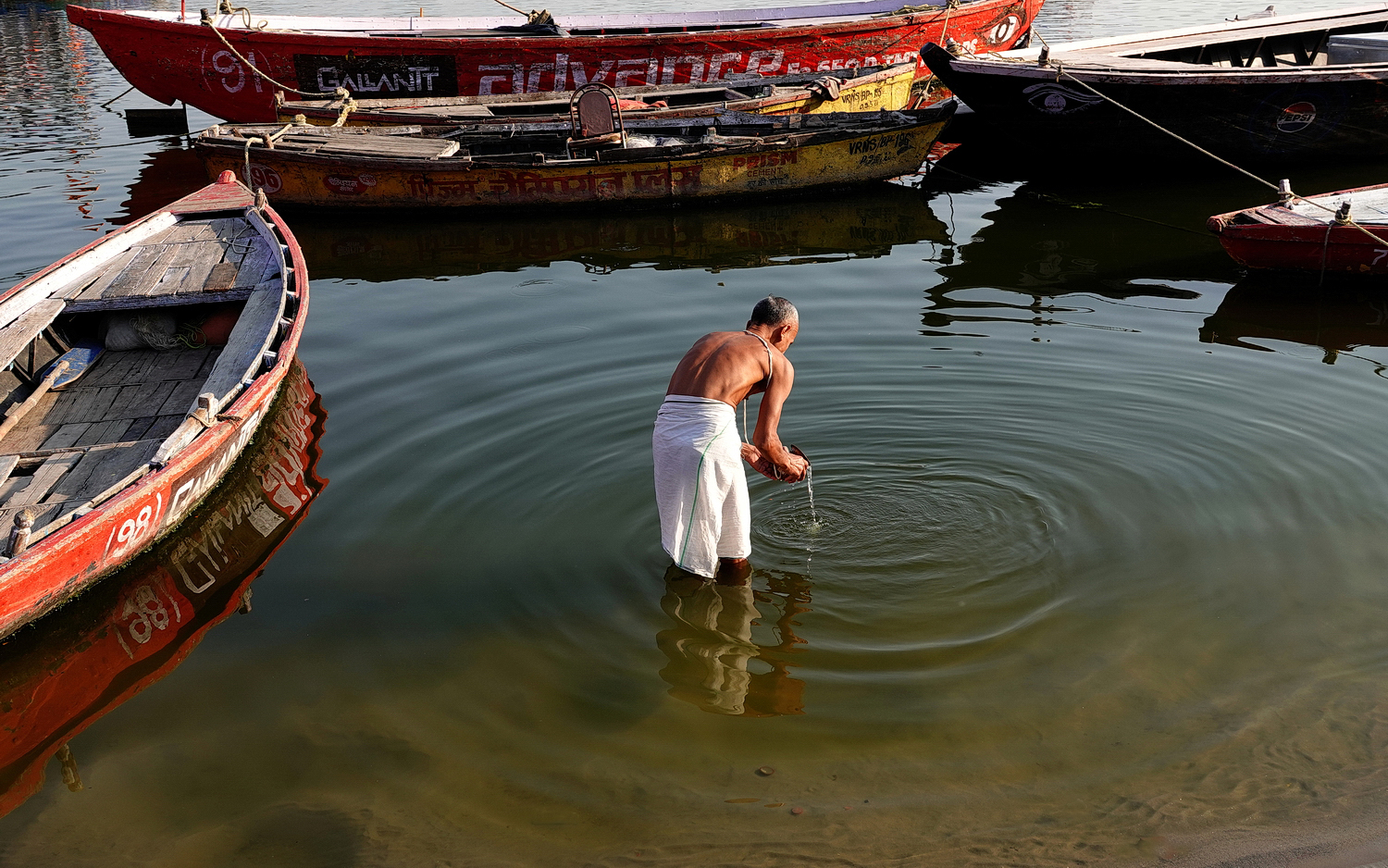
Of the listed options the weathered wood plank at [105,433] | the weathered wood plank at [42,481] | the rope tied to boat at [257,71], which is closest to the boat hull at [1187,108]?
the rope tied to boat at [257,71]

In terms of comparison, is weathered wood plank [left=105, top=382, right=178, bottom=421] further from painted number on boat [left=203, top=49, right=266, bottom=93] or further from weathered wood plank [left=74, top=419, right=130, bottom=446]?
painted number on boat [left=203, top=49, right=266, bottom=93]

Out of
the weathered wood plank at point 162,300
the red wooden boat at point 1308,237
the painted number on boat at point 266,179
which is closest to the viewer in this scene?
the weathered wood plank at point 162,300

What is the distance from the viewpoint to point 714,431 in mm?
5203

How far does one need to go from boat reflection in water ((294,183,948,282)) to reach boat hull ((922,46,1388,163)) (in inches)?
66.8

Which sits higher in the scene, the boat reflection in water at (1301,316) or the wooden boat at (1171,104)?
the wooden boat at (1171,104)

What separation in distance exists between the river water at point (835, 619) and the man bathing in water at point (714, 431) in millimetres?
544

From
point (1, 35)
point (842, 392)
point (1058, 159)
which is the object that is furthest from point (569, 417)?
point (1, 35)

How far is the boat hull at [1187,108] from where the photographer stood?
1324cm

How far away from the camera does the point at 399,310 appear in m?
10.8

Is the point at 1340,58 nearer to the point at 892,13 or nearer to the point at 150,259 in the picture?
the point at 892,13

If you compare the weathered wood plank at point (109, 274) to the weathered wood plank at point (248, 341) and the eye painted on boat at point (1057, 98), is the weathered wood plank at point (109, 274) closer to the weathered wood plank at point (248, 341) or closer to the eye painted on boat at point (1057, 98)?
the weathered wood plank at point (248, 341)

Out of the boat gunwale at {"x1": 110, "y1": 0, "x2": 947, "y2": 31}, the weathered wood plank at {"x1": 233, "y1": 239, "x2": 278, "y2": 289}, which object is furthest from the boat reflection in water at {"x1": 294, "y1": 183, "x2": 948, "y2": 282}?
the boat gunwale at {"x1": 110, "y1": 0, "x2": 947, "y2": 31}

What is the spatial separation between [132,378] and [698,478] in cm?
520

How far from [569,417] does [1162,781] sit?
484 cm
